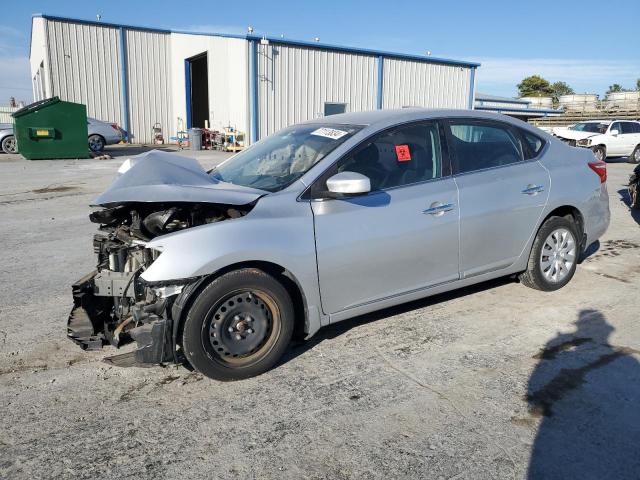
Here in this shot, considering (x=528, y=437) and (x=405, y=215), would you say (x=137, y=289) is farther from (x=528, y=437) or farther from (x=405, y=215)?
(x=528, y=437)

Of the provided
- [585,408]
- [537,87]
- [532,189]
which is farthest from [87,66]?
[537,87]

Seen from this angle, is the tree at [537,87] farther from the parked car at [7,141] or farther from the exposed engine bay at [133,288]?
the exposed engine bay at [133,288]

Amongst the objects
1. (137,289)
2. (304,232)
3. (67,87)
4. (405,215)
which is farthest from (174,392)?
(67,87)

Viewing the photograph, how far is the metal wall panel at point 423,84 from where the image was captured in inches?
1027

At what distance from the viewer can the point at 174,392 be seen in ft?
11.1

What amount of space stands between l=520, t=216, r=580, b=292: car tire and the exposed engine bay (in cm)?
285

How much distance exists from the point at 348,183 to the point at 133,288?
1550 millimetres

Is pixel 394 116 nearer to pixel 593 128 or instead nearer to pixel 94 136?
pixel 94 136

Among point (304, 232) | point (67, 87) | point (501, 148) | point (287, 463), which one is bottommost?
point (287, 463)

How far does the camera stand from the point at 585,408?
10.5ft

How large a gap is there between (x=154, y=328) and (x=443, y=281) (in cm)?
226

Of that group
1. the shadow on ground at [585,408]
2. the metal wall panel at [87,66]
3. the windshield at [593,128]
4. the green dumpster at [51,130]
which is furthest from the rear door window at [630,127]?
the metal wall panel at [87,66]

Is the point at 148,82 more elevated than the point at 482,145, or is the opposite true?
the point at 148,82

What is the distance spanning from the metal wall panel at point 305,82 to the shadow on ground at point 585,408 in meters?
19.8
